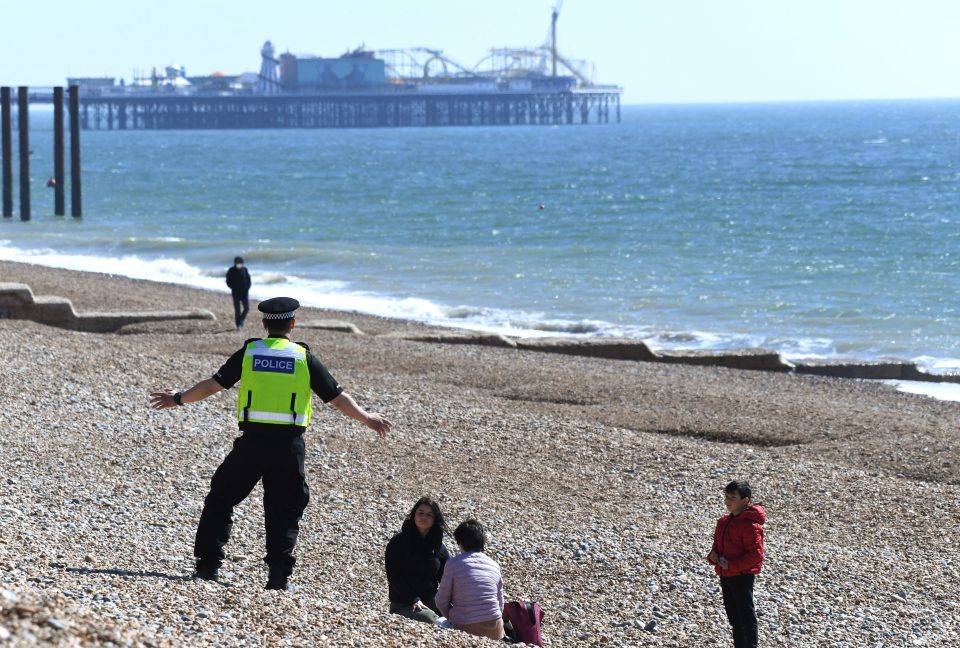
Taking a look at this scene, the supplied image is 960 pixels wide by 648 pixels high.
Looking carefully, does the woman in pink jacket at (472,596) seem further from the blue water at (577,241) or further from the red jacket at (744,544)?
the blue water at (577,241)

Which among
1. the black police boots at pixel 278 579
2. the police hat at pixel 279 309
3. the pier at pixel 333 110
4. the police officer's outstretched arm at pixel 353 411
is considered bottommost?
the black police boots at pixel 278 579

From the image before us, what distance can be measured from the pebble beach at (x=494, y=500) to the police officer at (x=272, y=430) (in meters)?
0.26

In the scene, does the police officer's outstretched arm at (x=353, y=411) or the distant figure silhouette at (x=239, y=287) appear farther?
the distant figure silhouette at (x=239, y=287)

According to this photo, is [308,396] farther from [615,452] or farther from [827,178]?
[827,178]

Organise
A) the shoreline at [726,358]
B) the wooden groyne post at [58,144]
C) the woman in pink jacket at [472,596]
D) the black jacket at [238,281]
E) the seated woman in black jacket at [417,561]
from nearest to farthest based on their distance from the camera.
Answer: the woman in pink jacket at [472,596] → the seated woman in black jacket at [417,561] → the black jacket at [238,281] → the shoreline at [726,358] → the wooden groyne post at [58,144]

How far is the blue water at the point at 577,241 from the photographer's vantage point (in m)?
25.8

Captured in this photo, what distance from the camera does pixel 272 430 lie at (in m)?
6.55

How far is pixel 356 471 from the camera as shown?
34.0 feet

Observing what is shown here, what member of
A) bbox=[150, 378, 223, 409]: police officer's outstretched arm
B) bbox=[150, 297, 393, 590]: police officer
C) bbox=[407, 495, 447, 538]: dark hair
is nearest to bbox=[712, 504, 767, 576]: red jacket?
bbox=[407, 495, 447, 538]: dark hair

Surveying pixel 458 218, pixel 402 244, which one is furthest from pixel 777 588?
pixel 458 218

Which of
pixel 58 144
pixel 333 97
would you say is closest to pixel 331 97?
pixel 333 97

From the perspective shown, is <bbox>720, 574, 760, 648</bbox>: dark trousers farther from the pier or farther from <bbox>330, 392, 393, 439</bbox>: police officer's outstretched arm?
the pier

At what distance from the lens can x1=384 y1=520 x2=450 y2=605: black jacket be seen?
22.6 feet

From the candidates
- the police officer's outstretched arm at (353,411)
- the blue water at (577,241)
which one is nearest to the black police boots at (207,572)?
the police officer's outstretched arm at (353,411)
